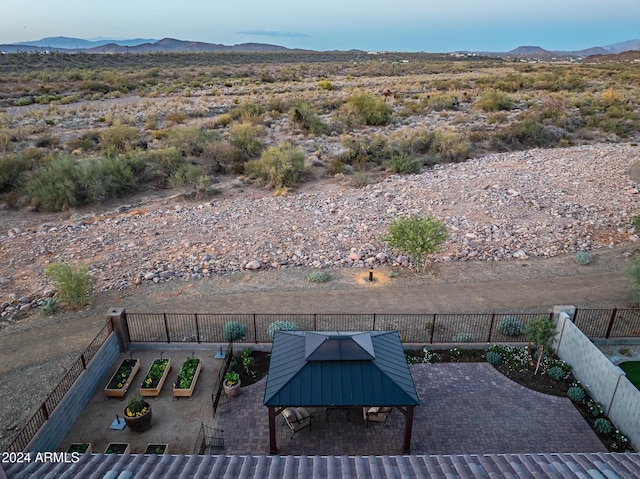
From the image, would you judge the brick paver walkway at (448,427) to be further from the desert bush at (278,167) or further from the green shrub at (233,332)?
the desert bush at (278,167)

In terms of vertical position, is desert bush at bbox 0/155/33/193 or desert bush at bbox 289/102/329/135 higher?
desert bush at bbox 289/102/329/135

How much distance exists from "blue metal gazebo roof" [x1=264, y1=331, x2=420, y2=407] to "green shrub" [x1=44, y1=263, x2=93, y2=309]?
7976 millimetres

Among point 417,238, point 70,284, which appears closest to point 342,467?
point 417,238

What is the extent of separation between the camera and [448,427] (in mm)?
10688

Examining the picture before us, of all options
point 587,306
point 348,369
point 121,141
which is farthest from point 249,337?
point 121,141

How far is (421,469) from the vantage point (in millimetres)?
6203

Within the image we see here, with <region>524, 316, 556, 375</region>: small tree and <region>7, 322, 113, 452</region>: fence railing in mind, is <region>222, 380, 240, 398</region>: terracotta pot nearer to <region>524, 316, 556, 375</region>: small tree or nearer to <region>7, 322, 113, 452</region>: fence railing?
<region>7, 322, 113, 452</region>: fence railing

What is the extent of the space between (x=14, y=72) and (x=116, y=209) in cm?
6855

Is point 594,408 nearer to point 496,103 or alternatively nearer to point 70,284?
point 70,284

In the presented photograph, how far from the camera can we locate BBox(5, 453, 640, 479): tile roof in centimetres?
609

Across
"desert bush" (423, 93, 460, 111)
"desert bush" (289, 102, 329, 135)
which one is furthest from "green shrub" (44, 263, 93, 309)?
"desert bush" (423, 93, 460, 111)

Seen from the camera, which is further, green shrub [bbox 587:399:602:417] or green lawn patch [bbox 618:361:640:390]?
green lawn patch [bbox 618:361:640:390]

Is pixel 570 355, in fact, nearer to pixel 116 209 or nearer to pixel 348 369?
pixel 348 369

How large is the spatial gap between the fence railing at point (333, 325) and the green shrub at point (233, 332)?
5 centimetres
